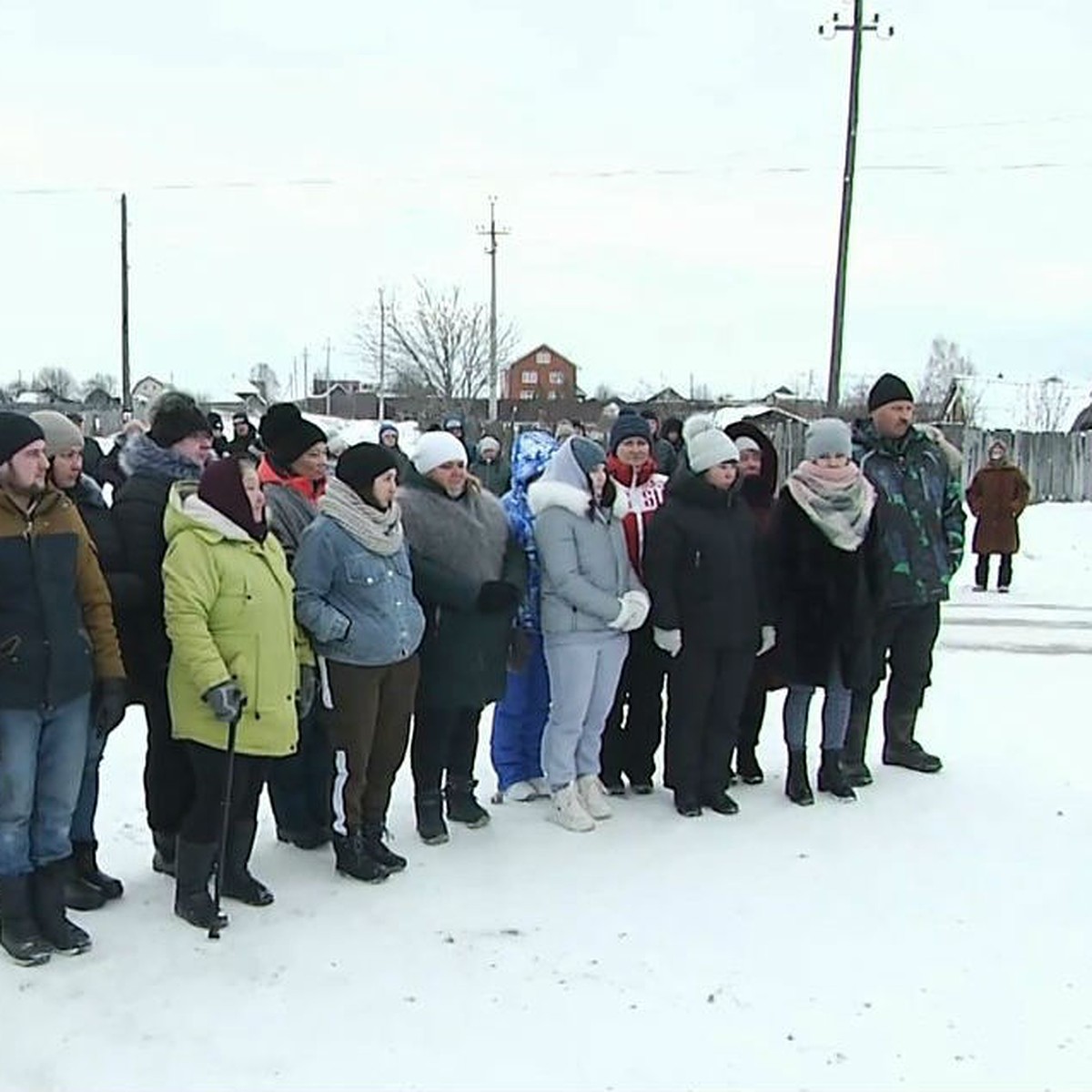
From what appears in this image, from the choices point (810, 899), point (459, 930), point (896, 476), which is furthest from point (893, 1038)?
point (896, 476)

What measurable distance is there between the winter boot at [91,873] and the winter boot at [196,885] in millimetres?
333

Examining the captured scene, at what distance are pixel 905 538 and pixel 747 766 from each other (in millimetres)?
1370

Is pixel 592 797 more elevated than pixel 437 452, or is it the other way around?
pixel 437 452

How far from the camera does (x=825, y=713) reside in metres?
5.88

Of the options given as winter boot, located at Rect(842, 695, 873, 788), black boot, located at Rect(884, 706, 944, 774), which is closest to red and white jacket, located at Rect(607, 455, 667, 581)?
winter boot, located at Rect(842, 695, 873, 788)

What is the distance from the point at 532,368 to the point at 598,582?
87345mm

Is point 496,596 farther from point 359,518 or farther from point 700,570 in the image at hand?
point 700,570

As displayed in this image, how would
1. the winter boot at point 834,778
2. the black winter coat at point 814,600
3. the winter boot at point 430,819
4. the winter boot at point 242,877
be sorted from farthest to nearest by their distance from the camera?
1. the winter boot at point 834,778
2. the black winter coat at point 814,600
3. the winter boot at point 430,819
4. the winter boot at point 242,877

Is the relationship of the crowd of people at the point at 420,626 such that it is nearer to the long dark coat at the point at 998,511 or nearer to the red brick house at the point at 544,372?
the long dark coat at the point at 998,511

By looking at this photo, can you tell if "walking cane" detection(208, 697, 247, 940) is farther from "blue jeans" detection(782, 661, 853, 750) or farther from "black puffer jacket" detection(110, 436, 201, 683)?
"blue jeans" detection(782, 661, 853, 750)

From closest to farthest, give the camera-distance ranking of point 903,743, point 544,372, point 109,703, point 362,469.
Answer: point 109,703 → point 362,469 → point 903,743 → point 544,372

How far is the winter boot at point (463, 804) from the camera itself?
5.44m

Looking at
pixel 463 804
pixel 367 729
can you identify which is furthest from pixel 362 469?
pixel 463 804

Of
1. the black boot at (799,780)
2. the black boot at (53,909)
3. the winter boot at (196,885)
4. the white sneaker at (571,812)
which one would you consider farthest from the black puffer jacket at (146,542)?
the black boot at (799,780)
